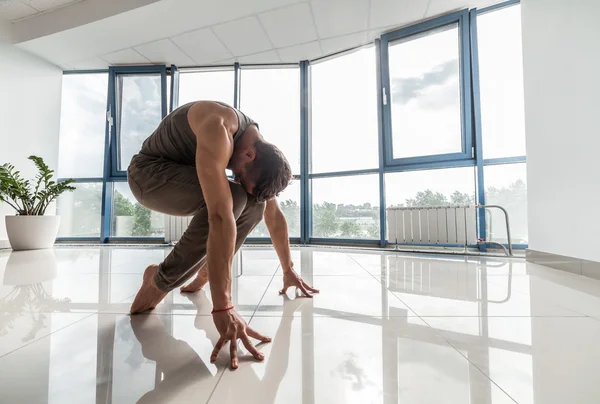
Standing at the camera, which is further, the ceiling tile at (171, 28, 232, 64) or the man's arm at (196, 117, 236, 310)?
the ceiling tile at (171, 28, 232, 64)

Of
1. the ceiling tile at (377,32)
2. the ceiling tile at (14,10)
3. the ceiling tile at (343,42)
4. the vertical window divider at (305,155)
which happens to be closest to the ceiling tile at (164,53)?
the ceiling tile at (14,10)

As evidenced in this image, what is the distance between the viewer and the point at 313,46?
3.75 metres

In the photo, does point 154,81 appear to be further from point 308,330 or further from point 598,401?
point 598,401

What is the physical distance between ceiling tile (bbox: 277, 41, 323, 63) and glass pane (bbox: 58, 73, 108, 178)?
3.04m

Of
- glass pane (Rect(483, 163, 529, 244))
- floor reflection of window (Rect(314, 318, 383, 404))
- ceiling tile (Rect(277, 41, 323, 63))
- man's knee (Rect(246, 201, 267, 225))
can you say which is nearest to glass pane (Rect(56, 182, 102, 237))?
ceiling tile (Rect(277, 41, 323, 63))

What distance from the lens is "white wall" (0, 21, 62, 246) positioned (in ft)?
11.6

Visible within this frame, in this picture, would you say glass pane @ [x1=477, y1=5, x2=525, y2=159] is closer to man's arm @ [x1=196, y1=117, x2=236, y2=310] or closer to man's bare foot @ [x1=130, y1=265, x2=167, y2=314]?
man's arm @ [x1=196, y1=117, x2=236, y2=310]

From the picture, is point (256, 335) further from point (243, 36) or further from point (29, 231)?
point (29, 231)

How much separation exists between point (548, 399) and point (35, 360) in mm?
1130

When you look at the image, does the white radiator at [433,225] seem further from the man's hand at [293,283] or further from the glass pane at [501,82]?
the man's hand at [293,283]

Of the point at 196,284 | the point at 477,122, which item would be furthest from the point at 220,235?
the point at 477,122

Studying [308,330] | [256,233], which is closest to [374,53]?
[256,233]

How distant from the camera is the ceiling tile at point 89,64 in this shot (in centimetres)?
415

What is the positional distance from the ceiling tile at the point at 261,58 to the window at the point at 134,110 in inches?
58.3
